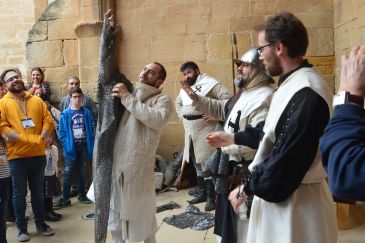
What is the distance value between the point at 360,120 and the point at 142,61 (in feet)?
18.1

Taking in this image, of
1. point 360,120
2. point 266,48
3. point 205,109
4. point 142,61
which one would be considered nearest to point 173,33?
point 142,61

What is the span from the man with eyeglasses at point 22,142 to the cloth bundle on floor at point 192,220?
138 centimetres

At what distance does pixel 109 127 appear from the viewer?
318 centimetres

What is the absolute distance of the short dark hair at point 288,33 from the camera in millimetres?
1933

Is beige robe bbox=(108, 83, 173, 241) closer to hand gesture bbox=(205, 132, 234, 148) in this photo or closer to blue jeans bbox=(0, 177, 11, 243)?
hand gesture bbox=(205, 132, 234, 148)

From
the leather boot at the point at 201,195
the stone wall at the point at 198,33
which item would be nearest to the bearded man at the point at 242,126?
the leather boot at the point at 201,195

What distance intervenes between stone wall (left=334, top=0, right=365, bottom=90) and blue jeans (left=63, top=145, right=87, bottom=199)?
3.72 meters

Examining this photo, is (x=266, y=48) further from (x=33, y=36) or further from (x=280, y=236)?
(x=33, y=36)

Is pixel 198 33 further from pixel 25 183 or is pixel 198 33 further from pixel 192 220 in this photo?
pixel 25 183

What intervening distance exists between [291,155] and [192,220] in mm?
3142

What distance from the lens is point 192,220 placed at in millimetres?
4727

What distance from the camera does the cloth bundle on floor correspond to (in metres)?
4.54

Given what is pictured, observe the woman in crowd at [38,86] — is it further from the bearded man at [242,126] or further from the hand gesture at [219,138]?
the hand gesture at [219,138]

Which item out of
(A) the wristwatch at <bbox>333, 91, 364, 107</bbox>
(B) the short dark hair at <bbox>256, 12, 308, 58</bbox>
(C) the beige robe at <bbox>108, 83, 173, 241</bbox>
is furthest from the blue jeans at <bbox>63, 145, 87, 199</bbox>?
(A) the wristwatch at <bbox>333, 91, 364, 107</bbox>
